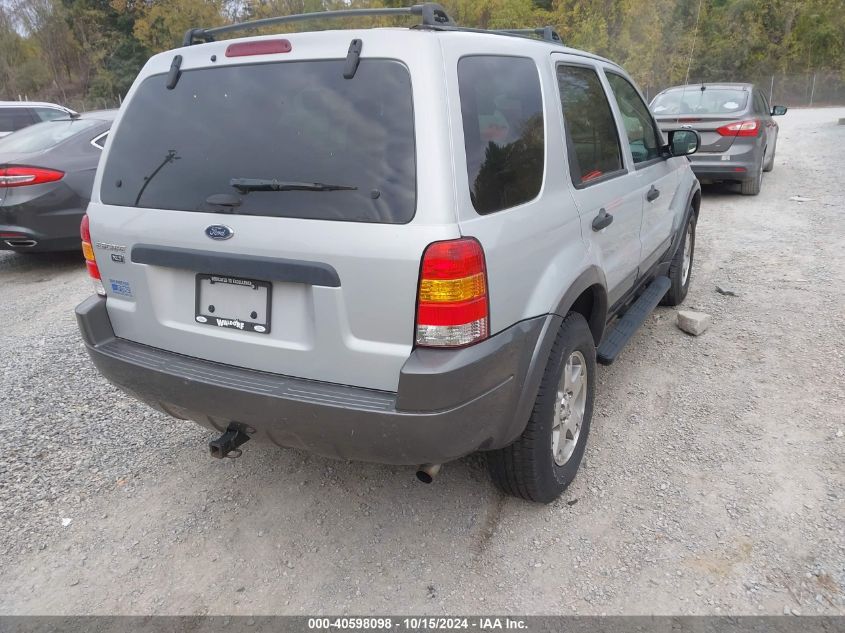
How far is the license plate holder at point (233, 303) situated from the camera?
2.22 m

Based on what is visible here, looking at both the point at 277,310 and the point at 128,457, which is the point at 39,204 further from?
the point at 277,310

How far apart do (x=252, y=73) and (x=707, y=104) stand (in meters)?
8.60

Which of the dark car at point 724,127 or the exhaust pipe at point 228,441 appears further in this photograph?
the dark car at point 724,127

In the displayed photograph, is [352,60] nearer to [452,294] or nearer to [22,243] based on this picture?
[452,294]

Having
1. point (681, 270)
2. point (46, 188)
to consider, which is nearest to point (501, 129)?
point (681, 270)

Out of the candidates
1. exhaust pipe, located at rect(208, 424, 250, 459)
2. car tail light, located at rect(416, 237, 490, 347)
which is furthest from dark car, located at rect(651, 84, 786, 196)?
exhaust pipe, located at rect(208, 424, 250, 459)

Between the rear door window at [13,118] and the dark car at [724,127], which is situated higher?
the rear door window at [13,118]

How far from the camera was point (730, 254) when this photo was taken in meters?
6.50

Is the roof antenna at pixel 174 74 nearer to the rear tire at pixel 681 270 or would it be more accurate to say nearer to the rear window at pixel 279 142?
the rear window at pixel 279 142

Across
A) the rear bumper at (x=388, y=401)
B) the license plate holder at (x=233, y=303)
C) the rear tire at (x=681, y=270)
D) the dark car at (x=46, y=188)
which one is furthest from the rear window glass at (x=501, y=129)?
the dark car at (x=46, y=188)

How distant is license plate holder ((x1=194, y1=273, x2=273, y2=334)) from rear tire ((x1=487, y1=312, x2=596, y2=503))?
1112 millimetres

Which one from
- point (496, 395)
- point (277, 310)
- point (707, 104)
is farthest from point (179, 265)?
point (707, 104)

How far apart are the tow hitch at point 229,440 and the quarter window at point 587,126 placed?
5.73 ft

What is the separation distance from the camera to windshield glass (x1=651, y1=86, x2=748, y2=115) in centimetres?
887
